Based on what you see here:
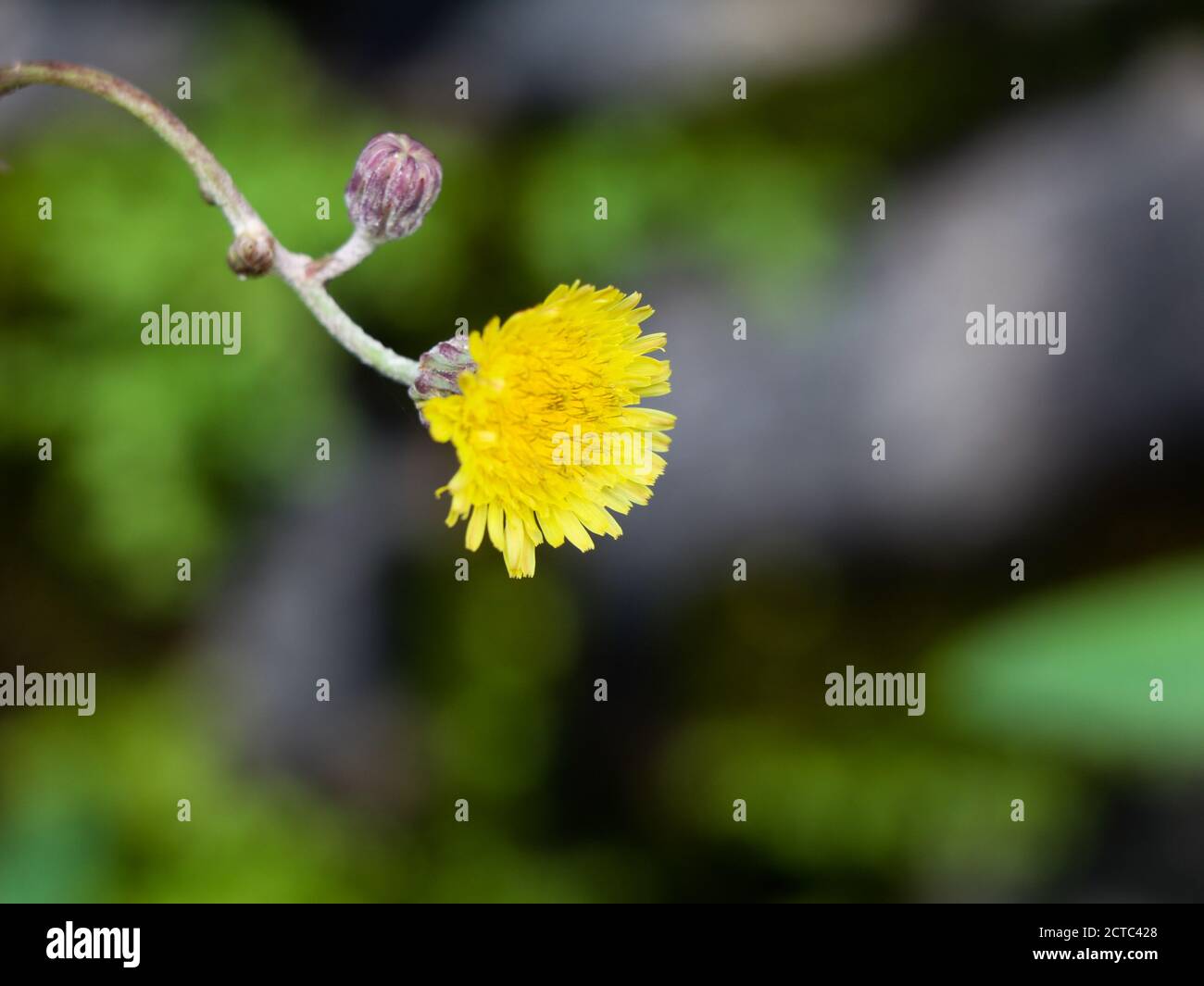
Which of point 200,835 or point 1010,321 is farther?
point 1010,321

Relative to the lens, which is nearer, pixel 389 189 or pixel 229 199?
pixel 229 199

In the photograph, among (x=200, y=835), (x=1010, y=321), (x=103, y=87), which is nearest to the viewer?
(x=103, y=87)

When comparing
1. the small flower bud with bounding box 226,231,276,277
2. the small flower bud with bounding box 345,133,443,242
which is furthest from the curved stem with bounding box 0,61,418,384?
the small flower bud with bounding box 345,133,443,242

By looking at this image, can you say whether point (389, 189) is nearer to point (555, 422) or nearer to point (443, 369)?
point (443, 369)

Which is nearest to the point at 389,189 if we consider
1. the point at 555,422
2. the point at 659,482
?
the point at 555,422

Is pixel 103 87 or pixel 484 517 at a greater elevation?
pixel 103 87

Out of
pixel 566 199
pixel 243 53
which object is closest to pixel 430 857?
pixel 566 199

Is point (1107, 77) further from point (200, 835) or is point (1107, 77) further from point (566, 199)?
point (200, 835)
